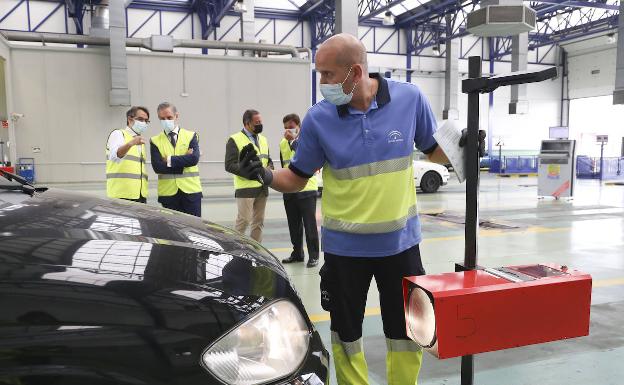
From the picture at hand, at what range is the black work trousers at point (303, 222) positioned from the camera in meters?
5.35

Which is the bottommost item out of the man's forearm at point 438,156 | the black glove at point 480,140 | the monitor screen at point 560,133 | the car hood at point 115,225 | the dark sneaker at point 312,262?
the dark sneaker at point 312,262

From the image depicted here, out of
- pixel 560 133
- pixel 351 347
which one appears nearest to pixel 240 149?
pixel 351 347

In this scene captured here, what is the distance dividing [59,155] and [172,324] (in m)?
15.8

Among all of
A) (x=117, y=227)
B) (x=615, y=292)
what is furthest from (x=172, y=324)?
(x=615, y=292)

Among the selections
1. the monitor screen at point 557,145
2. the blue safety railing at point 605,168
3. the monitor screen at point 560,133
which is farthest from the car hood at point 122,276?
the blue safety railing at point 605,168

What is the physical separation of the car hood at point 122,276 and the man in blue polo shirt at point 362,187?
0.66 metres

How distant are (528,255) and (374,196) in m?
A: 4.53

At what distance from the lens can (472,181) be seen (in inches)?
70.6

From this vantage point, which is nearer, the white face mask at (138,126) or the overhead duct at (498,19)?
the white face mask at (138,126)

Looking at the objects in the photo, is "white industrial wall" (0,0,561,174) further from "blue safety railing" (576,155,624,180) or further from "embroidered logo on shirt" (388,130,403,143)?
"embroidered logo on shirt" (388,130,403,143)

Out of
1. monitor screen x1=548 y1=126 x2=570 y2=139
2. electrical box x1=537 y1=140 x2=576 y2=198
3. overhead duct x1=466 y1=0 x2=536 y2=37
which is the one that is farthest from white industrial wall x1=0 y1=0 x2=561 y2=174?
overhead duct x1=466 y1=0 x2=536 y2=37

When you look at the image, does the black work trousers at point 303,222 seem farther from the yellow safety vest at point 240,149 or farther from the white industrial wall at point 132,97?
the white industrial wall at point 132,97

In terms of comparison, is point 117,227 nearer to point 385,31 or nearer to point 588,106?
point 385,31

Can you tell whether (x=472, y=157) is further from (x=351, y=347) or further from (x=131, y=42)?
(x=131, y=42)
